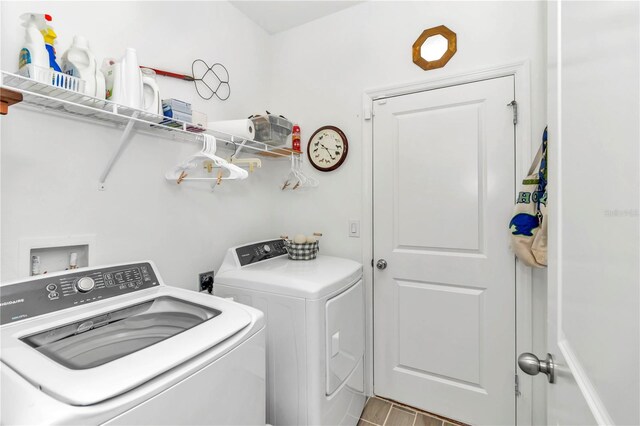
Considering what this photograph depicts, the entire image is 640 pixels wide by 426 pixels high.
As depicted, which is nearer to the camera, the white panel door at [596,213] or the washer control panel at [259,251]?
the white panel door at [596,213]

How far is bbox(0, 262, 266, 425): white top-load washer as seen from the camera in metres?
0.64

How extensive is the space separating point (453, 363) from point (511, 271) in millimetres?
684

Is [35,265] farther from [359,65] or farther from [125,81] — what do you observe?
[359,65]

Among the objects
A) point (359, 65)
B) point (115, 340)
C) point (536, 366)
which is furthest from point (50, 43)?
point (536, 366)

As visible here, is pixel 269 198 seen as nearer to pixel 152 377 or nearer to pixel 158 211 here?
pixel 158 211

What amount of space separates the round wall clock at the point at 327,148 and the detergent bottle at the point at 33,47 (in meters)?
1.55

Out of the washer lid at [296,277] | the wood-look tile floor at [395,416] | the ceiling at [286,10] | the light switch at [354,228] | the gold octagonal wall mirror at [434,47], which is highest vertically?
the ceiling at [286,10]

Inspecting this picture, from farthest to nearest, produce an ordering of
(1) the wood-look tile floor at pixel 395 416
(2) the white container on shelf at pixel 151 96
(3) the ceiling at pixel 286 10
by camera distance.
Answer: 1. (3) the ceiling at pixel 286 10
2. (1) the wood-look tile floor at pixel 395 416
3. (2) the white container on shelf at pixel 151 96

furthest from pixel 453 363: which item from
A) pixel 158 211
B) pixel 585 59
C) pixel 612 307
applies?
pixel 158 211

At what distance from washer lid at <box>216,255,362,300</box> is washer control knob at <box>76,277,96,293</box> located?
1.99ft

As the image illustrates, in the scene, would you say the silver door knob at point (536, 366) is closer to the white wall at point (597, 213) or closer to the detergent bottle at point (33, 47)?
the white wall at point (597, 213)

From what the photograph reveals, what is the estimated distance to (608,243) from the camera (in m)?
0.44

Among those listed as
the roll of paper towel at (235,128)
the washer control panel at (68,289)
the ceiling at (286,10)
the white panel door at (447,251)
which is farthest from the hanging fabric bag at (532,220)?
the washer control panel at (68,289)

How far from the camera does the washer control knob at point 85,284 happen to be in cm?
112
